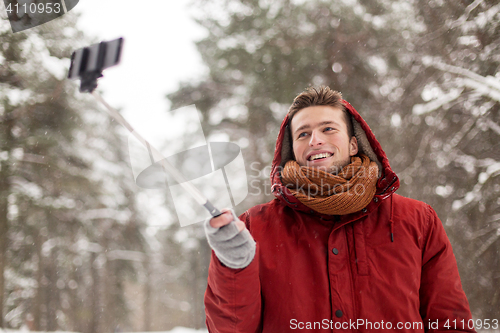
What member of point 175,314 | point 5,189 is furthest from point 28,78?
point 175,314

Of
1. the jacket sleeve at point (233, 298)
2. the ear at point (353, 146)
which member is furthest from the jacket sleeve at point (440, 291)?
the jacket sleeve at point (233, 298)

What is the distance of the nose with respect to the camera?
2105 mm

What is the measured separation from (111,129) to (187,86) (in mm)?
3622

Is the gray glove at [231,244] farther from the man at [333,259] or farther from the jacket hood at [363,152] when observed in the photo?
the jacket hood at [363,152]

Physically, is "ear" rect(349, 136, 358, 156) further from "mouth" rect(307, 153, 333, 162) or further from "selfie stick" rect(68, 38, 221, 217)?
"selfie stick" rect(68, 38, 221, 217)

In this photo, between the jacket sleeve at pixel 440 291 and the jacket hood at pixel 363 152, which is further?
the jacket hood at pixel 363 152

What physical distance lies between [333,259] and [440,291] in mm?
596

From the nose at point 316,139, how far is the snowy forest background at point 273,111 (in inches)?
227

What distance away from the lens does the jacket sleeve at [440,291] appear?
1.76m

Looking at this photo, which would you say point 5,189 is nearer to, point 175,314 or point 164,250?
point 164,250

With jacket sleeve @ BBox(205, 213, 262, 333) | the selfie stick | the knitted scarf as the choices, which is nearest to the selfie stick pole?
the selfie stick

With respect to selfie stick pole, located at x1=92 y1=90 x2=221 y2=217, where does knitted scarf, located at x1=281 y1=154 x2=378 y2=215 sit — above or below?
below

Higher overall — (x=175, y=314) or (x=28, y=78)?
(x=28, y=78)

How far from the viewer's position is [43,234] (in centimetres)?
1000
